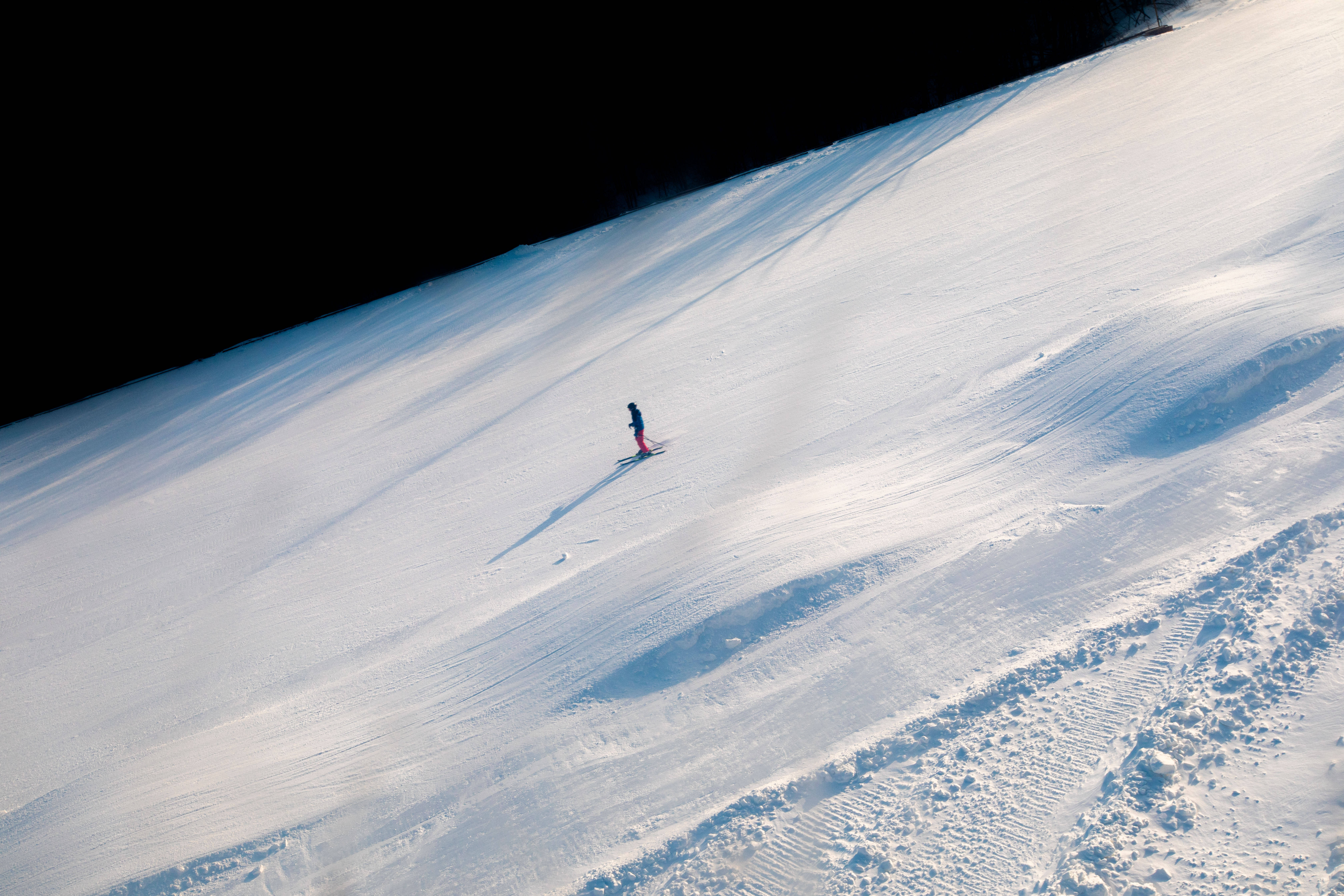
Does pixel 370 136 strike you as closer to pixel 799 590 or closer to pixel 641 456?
pixel 641 456

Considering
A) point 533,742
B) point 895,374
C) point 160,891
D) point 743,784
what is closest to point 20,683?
point 160,891

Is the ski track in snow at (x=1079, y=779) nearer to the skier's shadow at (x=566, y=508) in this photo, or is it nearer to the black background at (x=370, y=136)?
the skier's shadow at (x=566, y=508)

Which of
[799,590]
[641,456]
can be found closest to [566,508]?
[641,456]

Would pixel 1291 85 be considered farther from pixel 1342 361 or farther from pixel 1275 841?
pixel 1275 841

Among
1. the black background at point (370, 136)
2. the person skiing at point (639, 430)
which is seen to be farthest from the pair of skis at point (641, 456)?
the black background at point (370, 136)

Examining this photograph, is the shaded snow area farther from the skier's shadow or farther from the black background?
the black background

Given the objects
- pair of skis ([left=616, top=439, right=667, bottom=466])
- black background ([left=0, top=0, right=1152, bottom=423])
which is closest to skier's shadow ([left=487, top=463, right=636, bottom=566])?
pair of skis ([left=616, top=439, right=667, bottom=466])

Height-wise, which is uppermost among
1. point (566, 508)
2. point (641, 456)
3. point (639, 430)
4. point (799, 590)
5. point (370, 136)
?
point (370, 136)
